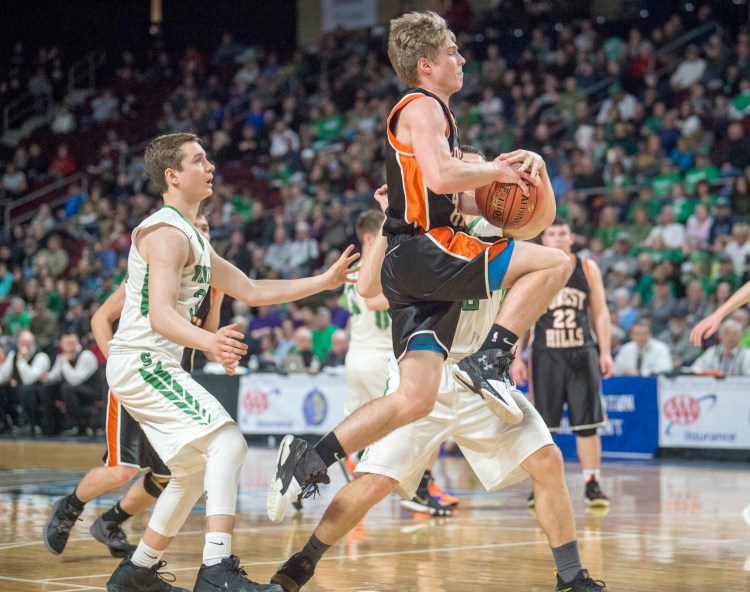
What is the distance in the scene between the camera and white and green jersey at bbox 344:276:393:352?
8477mm

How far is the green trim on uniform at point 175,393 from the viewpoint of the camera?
4.68 m

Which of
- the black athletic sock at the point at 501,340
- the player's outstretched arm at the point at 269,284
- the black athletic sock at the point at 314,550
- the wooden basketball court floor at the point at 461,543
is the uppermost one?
the player's outstretched arm at the point at 269,284

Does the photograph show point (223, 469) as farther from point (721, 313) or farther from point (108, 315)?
point (721, 313)

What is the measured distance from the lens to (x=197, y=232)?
16.6 ft

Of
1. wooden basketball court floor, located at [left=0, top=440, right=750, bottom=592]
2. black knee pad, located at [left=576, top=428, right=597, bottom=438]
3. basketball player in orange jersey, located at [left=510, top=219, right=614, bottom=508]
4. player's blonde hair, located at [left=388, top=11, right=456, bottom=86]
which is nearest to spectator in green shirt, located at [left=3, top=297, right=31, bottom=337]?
wooden basketball court floor, located at [left=0, top=440, right=750, bottom=592]

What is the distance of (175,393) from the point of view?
15.6 ft

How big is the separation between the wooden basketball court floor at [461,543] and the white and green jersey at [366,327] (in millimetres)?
1221

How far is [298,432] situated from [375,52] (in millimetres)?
11131

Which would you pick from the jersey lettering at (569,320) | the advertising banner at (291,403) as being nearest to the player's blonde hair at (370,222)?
the jersey lettering at (569,320)

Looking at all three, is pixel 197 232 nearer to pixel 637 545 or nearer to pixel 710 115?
pixel 637 545

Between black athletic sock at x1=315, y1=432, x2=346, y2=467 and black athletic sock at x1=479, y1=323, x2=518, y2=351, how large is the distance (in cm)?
70

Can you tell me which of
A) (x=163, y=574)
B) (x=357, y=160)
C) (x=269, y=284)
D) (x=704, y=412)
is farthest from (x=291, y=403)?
(x=163, y=574)

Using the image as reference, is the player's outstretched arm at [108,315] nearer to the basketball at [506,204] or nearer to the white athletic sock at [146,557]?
the white athletic sock at [146,557]

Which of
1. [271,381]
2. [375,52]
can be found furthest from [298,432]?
[375,52]
